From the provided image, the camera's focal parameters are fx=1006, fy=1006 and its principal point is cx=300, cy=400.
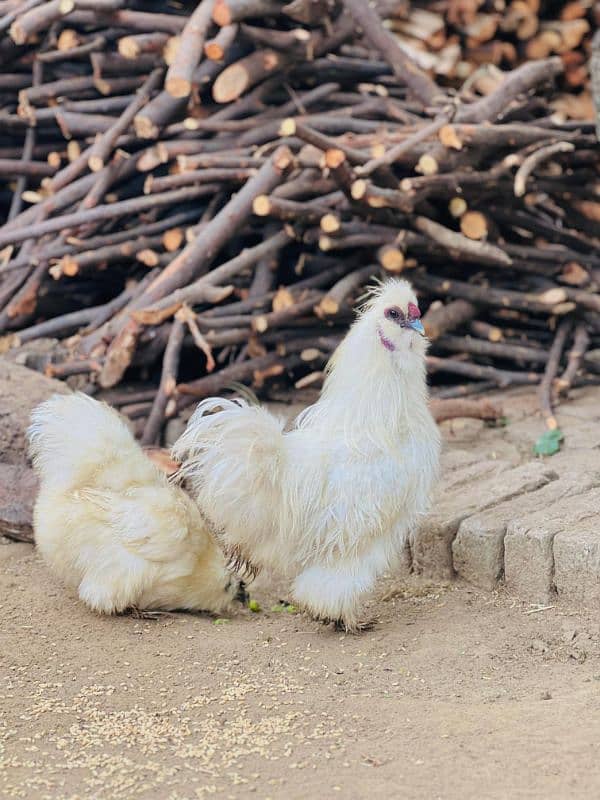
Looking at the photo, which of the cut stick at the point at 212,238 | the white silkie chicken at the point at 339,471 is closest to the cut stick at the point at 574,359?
the cut stick at the point at 212,238

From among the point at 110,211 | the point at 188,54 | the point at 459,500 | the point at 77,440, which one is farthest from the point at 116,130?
the point at 459,500

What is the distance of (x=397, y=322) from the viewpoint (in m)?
3.90

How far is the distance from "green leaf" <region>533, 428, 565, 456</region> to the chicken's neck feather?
1626 millimetres

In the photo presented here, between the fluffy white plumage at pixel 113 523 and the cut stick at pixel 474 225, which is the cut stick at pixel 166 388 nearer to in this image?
the fluffy white plumage at pixel 113 523

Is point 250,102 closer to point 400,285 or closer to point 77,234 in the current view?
point 77,234

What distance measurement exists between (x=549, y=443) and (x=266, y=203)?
6.69 feet

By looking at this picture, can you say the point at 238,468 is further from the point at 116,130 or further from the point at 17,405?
the point at 116,130

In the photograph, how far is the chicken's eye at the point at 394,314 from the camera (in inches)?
153

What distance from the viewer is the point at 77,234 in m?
6.50

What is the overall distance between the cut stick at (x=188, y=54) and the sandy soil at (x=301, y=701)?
290cm

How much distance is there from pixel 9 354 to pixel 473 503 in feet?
10.4

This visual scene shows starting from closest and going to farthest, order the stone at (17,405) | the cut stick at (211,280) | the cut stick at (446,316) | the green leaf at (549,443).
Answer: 1. the stone at (17,405)
2. the green leaf at (549,443)
3. the cut stick at (211,280)
4. the cut stick at (446,316)

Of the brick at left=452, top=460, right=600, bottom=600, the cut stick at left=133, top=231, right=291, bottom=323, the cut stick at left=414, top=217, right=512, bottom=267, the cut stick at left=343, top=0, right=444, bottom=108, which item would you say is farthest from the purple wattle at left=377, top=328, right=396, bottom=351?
the cut stick at left=343, top=0, right=444, bottom=108

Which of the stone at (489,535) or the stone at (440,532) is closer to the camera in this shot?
the stone at (489,535)
